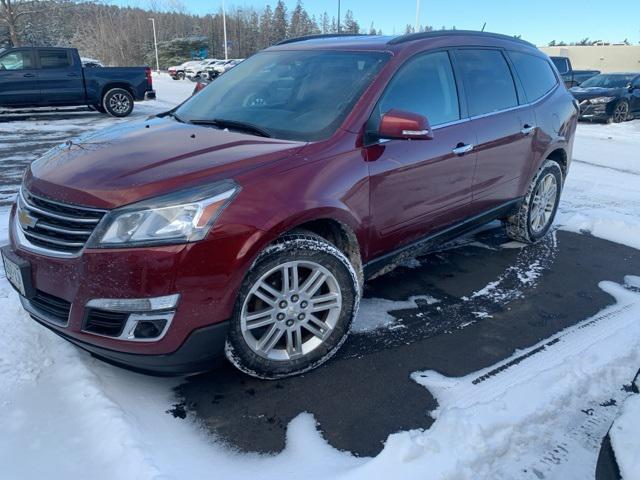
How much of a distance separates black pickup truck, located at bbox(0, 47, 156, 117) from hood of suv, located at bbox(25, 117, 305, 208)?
12.0 m

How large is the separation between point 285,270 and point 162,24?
298ft

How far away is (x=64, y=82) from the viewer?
1368 cm

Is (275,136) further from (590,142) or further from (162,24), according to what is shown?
(162,24)

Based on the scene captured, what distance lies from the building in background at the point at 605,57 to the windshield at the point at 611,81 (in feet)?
117

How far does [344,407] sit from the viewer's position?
2.62 meters

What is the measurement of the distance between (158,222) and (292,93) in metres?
1.53

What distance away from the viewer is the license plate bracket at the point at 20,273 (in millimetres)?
2521

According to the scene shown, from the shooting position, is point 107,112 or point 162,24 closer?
point 107,112

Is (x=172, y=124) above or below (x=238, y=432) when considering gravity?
above

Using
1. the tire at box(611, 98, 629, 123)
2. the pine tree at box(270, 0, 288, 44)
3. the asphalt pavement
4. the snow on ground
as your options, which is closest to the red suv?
the asphalt pavement

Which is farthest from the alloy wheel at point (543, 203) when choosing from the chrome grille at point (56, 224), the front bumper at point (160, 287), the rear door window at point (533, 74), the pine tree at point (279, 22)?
the pine tree at point (279, 22)

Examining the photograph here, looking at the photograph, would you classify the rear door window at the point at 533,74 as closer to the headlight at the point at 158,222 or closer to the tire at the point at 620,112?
the headlight at the point at 158,222

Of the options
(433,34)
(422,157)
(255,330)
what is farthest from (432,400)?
(433,34)

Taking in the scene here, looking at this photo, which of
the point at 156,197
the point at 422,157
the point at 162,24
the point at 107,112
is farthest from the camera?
the point at 162,24
